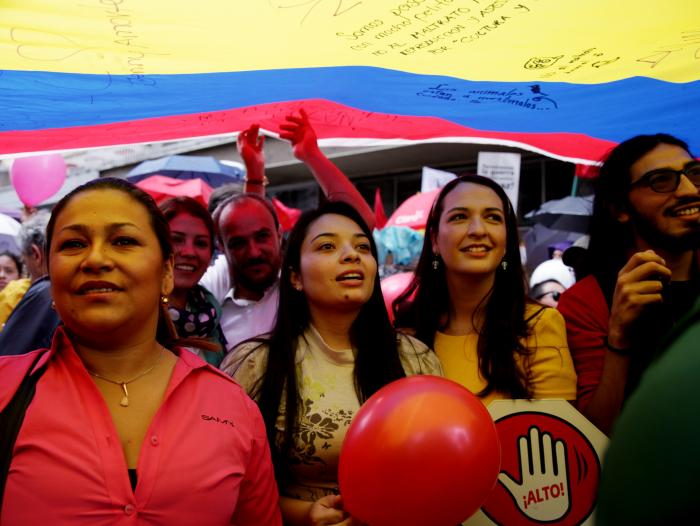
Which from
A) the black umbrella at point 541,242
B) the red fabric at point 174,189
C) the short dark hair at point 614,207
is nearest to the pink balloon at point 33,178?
the red fabric at point 174,189

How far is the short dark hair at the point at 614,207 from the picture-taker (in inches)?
83.0

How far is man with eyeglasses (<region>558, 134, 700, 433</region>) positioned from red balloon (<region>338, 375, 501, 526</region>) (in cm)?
71

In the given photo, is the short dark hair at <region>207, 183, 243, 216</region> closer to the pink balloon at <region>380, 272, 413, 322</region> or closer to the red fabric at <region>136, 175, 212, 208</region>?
the pink balloon at <region>380, 272, 413, 322</region>

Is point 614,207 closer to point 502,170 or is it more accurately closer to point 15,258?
point 502,170

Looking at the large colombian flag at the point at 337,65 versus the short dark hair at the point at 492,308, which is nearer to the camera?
the large colombian flag at the point at 337,65

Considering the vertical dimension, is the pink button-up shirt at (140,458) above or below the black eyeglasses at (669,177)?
below

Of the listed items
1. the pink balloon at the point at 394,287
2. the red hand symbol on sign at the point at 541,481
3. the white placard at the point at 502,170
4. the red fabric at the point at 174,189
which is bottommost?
the red hand symbol on sign at the point at 541,481

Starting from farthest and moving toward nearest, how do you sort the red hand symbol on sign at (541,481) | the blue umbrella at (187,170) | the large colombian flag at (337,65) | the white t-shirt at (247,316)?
the blue umbrella at (187,170), the white t-shirt at (247,316), the large colombian flag at (337,65), the red hand symbol on sign at (541,481)

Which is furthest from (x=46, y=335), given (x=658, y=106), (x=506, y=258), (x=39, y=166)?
(x=39, y=166)

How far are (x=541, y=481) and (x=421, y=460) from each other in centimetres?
55

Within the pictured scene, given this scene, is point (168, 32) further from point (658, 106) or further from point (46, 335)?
point (658, 106)

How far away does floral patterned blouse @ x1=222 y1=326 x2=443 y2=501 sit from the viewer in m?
1.74

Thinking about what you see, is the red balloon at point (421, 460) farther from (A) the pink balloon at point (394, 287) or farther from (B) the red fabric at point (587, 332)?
(A) the pink balloon at point (394, 287)

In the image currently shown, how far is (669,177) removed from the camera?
6.47ft
